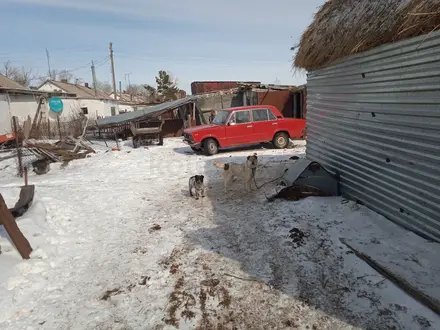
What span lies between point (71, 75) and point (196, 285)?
74156 mm

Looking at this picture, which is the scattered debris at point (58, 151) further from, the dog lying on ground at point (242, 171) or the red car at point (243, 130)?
the dog lying on ground at point (242, 171)

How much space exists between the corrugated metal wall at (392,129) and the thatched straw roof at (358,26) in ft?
0.54

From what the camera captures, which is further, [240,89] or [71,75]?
[71,75]

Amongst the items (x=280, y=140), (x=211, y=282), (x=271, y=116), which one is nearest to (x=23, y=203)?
(x=211, y=282)

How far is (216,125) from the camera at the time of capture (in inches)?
494

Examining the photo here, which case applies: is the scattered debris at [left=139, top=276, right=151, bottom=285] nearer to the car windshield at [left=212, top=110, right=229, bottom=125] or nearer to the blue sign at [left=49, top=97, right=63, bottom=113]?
the car windshield at [left=212, top=110, right=229, bottom=125]

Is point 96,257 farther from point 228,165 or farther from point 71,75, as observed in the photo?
point 71,75

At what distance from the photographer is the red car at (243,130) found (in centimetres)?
1234

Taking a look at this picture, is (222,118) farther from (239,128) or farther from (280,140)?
(280,140)

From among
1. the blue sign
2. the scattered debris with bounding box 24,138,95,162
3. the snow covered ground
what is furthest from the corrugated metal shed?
the snow covered ground

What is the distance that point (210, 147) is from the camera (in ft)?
40.5

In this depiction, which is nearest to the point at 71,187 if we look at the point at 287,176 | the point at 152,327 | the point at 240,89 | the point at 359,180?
the point at 287,176

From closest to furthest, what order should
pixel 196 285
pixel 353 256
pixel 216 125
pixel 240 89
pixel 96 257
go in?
pixel 196 285
pixel 353 256
pixel 96 257
pixel 216 125
pixel 240 89

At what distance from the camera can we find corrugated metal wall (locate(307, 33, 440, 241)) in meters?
3.70
